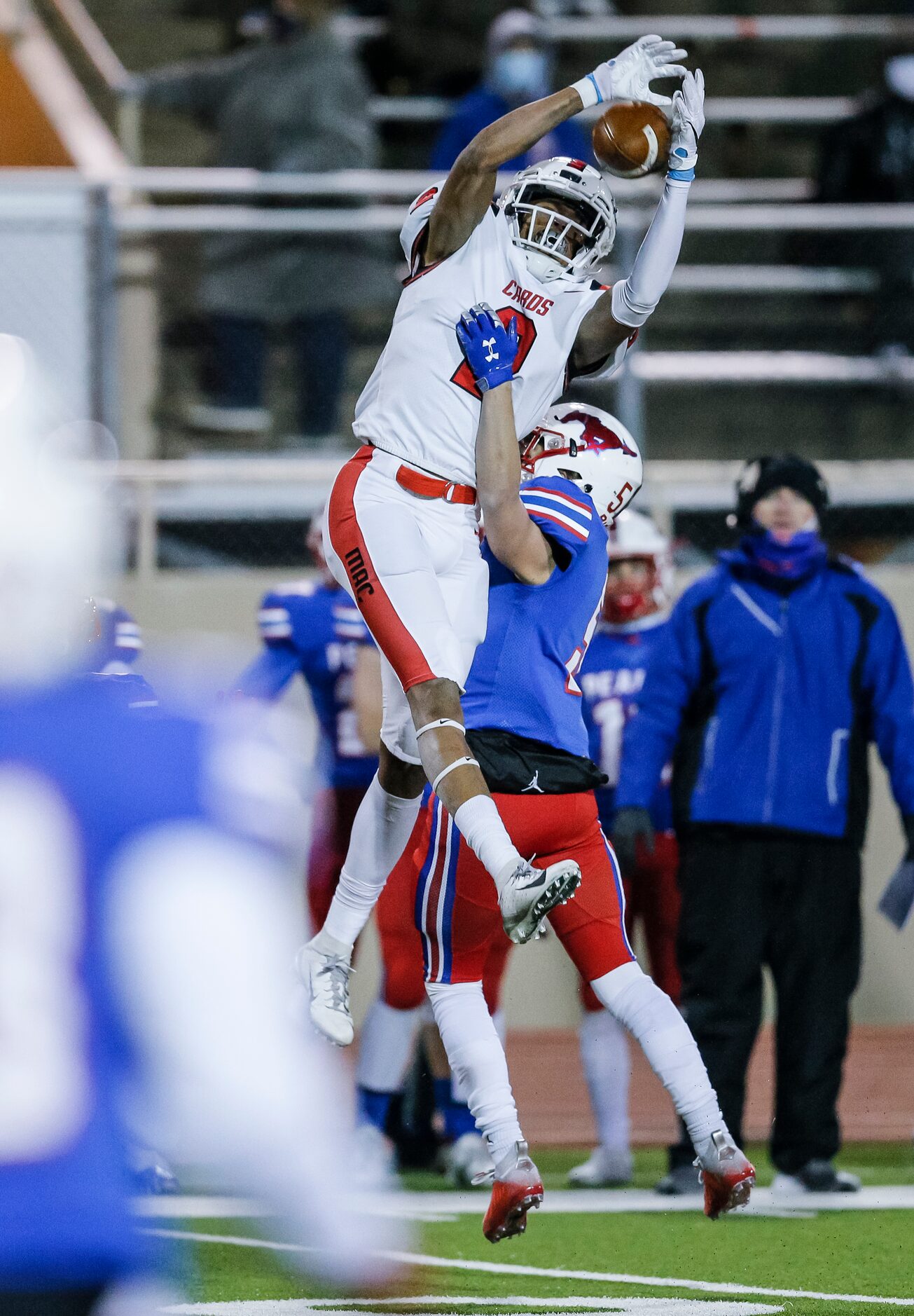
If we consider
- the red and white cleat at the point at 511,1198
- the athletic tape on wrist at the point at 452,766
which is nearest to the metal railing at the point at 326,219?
the athletic tape on wrist at the point at 452,766

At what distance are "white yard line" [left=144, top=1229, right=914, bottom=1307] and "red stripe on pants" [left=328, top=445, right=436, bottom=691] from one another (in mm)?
1327

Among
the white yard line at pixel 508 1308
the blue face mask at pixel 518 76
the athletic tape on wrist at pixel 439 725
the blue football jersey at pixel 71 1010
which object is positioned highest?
the blue face mask at pixel 518 76

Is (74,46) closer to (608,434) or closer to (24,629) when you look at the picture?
(608,434)

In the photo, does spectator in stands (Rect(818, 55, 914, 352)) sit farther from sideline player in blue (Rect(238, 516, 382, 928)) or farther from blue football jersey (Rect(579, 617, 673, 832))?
sideline player in blue (Rect(238, 516, 382, 928))

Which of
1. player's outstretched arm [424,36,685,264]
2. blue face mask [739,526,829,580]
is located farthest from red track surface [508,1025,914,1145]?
player's outstretched arm [424,36,685,264]

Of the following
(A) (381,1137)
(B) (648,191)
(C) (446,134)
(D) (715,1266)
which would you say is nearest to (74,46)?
(C) (446,134)

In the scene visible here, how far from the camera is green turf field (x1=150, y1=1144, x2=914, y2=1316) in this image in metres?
4.85

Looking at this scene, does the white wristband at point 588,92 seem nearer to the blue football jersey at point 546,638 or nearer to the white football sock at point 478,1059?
the blue football jersey at point 546,638

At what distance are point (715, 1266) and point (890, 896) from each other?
160cm

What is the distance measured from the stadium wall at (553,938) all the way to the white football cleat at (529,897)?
5.29 meters

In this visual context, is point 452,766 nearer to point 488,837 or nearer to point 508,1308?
point 488,837

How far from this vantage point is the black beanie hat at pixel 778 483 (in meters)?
6.96

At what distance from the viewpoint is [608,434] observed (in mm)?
5508

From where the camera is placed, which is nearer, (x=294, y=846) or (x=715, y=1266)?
(x=294, y=846)
